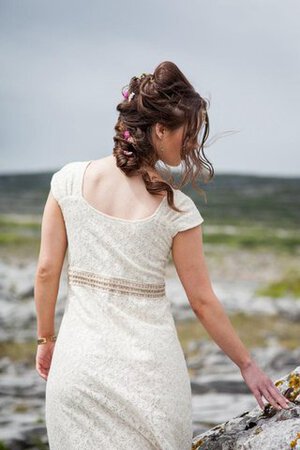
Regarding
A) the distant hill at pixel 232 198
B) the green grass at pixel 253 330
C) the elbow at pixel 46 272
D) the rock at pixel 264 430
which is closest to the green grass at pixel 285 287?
the green grass at pixel 253 330

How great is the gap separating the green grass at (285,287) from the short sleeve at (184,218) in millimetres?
8942

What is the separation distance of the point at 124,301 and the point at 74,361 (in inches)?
7.4

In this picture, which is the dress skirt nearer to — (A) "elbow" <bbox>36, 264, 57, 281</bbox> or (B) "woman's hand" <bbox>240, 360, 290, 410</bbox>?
(A) "elbow" <bbox>36, 264, 57, 281</bbox>

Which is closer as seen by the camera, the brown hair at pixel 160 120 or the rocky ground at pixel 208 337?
the brown hair at pixel 160 120

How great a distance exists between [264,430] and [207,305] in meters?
0.34

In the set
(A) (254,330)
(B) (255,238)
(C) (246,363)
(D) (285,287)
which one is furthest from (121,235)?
(B) (255,238)

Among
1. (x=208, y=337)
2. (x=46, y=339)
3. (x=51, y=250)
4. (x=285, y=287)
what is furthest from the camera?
(x=285, y=287)

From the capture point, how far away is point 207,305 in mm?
2209

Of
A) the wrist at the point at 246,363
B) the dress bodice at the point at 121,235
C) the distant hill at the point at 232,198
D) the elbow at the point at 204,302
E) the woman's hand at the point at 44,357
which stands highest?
the dress bodice at the point at 121,235

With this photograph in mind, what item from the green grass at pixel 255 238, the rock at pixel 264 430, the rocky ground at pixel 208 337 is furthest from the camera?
the green grass at pixel 255 238

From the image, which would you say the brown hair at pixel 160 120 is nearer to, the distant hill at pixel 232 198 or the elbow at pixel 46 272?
the elbow at pixel 46 272

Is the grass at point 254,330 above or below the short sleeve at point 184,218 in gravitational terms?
below

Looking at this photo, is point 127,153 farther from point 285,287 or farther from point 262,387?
point 285,287

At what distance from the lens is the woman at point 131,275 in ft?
6.92
